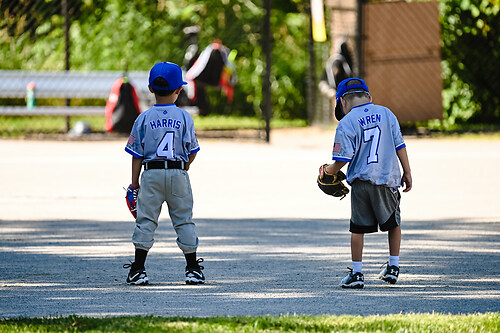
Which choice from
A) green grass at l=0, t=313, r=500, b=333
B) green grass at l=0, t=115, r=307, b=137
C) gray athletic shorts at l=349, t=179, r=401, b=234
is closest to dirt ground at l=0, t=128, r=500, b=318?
Result: green grass at l=0, t=313, r=500, b=333

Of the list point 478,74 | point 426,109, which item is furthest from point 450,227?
point 478,74

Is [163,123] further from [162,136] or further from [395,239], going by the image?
[395,239]

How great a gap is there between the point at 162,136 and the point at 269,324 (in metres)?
1.72

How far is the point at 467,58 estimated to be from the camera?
18719 mm

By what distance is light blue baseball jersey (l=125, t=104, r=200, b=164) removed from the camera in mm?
5758

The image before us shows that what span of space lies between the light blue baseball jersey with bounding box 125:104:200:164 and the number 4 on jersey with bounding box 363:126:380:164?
3.53 feet

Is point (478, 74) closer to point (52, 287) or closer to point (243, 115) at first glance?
point (243, 115)

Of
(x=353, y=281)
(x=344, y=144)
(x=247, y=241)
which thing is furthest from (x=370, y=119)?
(x=247, y=241)

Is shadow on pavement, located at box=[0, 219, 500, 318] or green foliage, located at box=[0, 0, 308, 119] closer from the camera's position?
shadow on pavement, located at box=[0, 219, 500, 318]

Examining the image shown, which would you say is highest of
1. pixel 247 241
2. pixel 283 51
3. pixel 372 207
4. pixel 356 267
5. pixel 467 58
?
pixel 283 51

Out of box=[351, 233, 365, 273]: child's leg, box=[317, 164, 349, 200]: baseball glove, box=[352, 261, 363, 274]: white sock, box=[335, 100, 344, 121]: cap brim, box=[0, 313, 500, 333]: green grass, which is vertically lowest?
box=[0, 313, 500, 333]: green grass

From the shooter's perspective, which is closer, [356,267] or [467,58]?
[356,267]

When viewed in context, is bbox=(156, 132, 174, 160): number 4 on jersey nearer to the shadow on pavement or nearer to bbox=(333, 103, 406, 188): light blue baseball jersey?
the shadow on pavement

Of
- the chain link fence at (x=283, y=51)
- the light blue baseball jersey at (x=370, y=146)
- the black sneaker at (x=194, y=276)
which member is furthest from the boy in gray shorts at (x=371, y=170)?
the chain link fence at (x=283, y=51)
